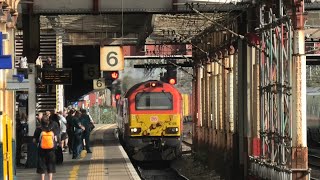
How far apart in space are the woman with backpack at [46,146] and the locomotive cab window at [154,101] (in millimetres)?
12639

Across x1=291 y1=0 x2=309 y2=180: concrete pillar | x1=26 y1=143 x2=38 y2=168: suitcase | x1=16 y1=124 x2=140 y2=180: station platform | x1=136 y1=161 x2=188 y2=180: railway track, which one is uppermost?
x1=291 y1=0 x2=309 y2=180: concrete pillar

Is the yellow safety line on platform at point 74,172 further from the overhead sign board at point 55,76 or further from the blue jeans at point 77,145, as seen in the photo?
the overhead sign board at point 55,76

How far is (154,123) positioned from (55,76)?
686 centimetres

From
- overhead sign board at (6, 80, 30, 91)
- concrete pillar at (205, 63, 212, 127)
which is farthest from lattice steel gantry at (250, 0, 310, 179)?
concrete pillar at (205, 63, 212, 127)

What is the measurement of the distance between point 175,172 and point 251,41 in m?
9.48

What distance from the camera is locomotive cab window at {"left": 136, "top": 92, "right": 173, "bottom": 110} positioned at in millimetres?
29891

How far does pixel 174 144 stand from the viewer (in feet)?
97.5

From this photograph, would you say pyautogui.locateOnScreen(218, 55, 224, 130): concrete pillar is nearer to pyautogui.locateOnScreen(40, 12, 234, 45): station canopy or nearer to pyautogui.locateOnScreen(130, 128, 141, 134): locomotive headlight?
pyautogui.locateOnScreen(40, 12, 234, 45): station canopy

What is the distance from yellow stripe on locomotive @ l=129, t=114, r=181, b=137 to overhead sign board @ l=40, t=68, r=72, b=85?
6.29 metres

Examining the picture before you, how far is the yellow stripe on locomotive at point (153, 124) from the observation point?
29609mm

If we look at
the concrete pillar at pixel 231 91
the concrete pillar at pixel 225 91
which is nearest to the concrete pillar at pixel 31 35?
the concrete pillar at pixel 231 91

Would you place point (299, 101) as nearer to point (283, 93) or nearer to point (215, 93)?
point (283, 93)

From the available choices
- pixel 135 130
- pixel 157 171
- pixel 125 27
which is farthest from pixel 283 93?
pixel 125 27

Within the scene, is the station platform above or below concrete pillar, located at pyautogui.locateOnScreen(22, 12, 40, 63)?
below
